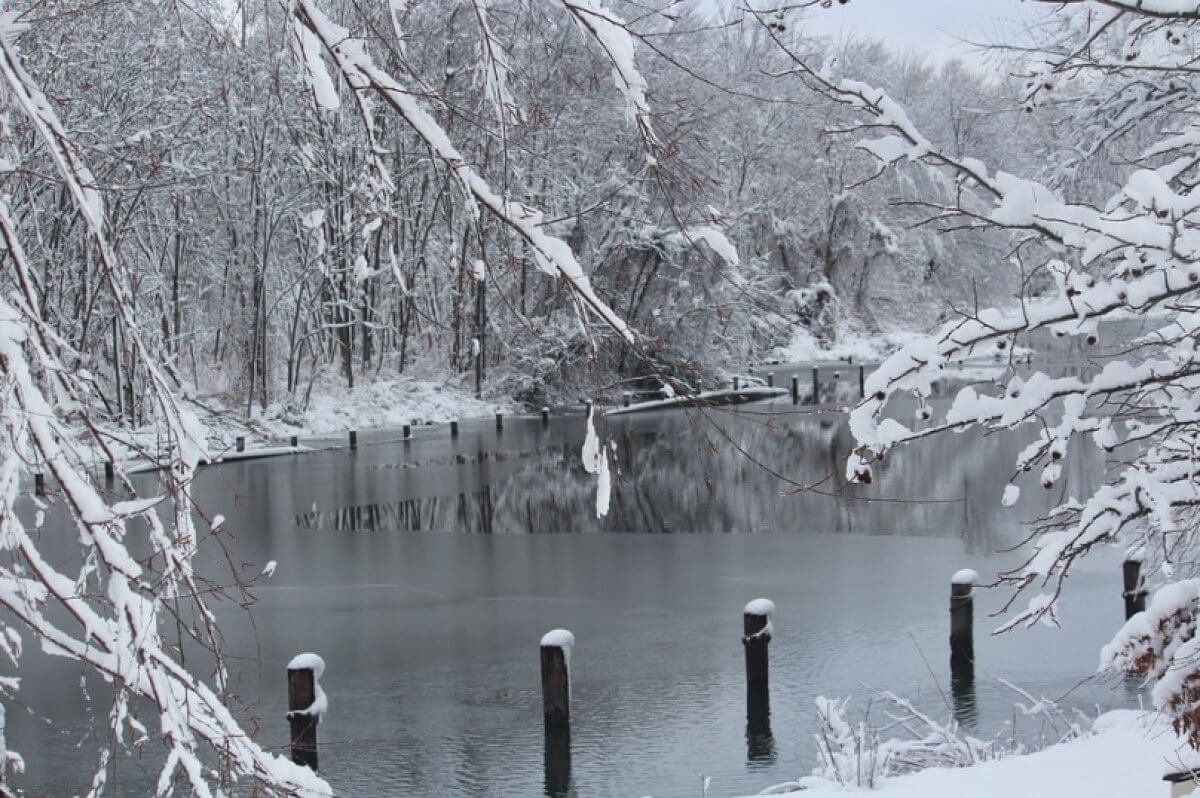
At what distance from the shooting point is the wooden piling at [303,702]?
7707mm

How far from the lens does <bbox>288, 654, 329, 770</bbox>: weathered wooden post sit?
7.71 meters

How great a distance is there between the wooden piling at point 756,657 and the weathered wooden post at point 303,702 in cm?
302

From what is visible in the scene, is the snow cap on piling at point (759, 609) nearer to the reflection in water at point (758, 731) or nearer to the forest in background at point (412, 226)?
the reflection in water at point (758, 731)

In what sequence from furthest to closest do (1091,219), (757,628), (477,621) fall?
(477,621)
(757,628)
(1091,219)

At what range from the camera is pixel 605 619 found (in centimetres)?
1162

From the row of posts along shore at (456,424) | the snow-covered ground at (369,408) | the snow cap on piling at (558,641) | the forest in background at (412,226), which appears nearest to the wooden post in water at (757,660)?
the snow cap on piling at (558,641)

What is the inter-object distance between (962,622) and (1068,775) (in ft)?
13.3

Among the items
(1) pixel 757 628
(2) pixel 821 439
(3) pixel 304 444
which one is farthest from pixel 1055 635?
(3) pixel 304 444

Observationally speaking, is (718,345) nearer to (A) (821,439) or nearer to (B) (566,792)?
(A) (821,439)

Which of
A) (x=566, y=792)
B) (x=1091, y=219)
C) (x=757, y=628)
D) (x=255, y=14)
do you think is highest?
(x=255, y=14)

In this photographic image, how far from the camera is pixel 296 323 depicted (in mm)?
28781

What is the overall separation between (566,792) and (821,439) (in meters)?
18.7

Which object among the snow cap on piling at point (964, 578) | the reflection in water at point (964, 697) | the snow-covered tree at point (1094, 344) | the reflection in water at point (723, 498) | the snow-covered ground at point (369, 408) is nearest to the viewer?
the snow-covered tree at point (1094, 344)

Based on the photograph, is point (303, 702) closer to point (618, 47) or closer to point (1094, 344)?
point (1094, 344)
